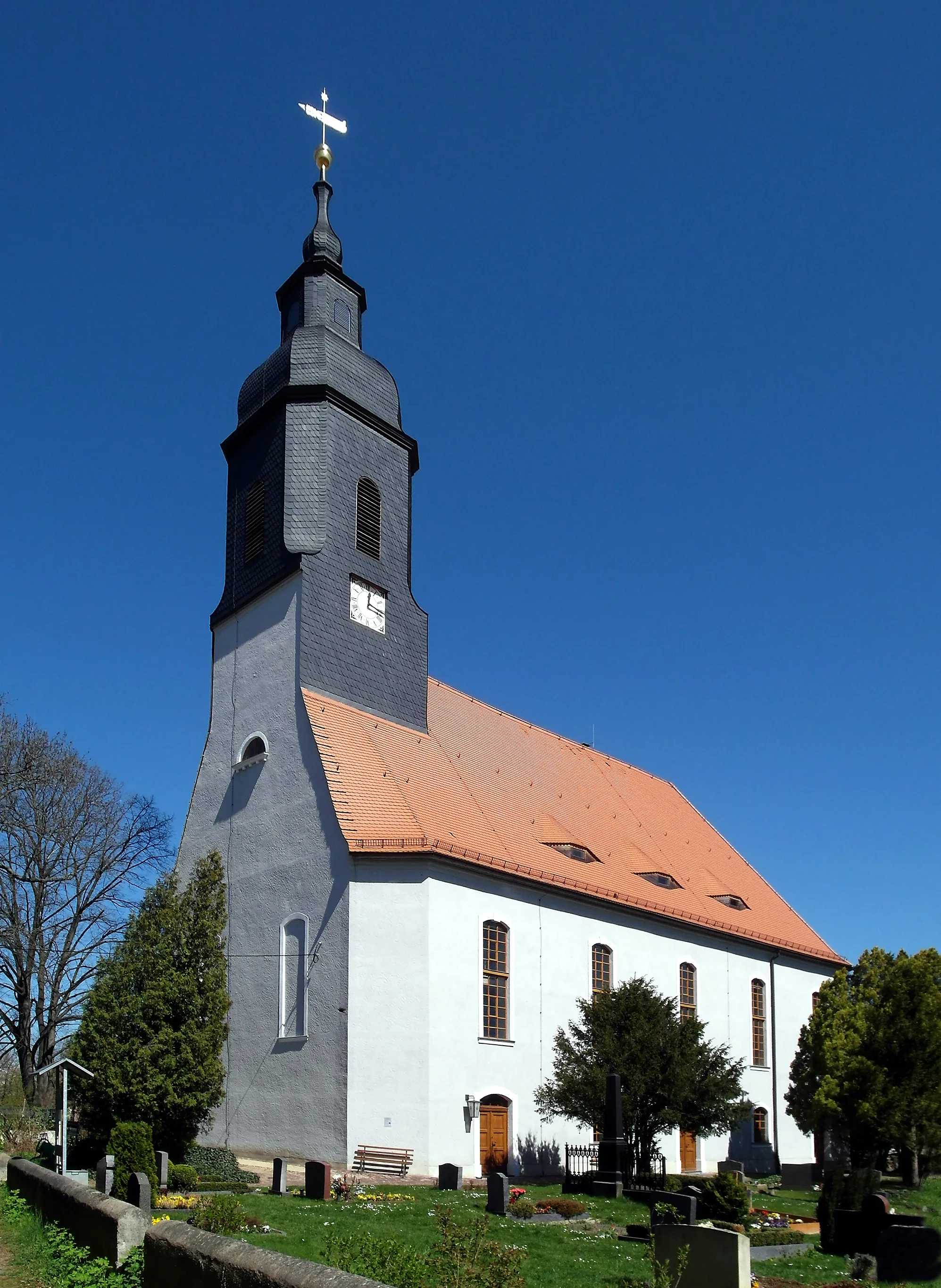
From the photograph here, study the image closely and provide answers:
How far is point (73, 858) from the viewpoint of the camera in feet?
122

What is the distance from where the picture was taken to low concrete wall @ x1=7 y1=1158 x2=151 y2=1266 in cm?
910

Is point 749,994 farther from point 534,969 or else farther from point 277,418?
point 277,418

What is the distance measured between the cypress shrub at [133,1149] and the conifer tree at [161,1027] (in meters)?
1.84

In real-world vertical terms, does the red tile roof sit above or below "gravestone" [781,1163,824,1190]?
above

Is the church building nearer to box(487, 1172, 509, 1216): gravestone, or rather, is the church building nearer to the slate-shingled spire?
the slate-shingled spire

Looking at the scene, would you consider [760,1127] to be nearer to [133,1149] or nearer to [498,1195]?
[498,1195]

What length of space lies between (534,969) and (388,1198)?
827 centimetres

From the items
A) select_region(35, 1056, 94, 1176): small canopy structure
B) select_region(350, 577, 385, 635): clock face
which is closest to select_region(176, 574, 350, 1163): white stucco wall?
select_region(350, 577, 385, 635): clock face

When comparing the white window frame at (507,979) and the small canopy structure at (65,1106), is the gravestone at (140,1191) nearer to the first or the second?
the small canopy structure at (65,1106)

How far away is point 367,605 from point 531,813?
23.6ft

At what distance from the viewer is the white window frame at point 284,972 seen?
77.4ft

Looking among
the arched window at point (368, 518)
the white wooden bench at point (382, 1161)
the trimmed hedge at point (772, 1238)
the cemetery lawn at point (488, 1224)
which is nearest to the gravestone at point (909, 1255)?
the trimmed hedge at point (772, 1238)

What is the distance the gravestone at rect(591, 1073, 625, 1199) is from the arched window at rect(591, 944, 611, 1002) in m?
5.56

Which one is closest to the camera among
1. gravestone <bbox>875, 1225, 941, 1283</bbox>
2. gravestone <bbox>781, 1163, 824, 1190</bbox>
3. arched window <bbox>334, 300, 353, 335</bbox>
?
gravestone <bbox>875, 1225, 941, 1283</bbox>
